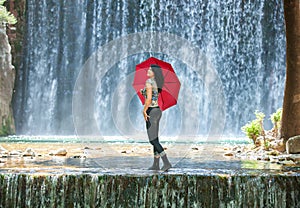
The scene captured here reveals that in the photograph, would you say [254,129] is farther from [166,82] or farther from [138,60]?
[138,60]

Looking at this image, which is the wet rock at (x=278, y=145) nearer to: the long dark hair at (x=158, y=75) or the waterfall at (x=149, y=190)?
the waterfall at (x=149, y=190)

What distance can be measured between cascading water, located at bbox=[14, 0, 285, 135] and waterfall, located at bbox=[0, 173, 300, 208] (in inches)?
659

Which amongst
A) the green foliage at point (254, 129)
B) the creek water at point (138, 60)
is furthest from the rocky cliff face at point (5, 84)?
the green foliage at point (254, 129)

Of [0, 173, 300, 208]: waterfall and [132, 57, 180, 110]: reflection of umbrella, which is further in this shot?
[132, 57, 180, 110]: reflection of umbrella

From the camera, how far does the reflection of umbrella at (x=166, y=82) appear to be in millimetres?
5898

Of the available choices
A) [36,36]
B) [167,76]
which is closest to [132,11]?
[36,36]

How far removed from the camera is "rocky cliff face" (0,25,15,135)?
57.4 feet

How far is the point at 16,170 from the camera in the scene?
5.83 meters

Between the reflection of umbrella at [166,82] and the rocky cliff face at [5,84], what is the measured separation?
1236cm

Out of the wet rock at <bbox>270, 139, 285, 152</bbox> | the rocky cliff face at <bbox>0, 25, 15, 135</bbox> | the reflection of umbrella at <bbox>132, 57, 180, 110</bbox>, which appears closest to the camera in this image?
the reflection of umbrella at <bbox>132, 57, 180, 110</bbox>

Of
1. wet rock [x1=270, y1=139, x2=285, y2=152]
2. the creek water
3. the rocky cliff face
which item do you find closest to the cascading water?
the creek water

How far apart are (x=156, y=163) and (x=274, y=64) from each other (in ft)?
58.1

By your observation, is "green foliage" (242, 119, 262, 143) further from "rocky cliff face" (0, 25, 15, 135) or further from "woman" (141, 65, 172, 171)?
"rocky cliff face" (0, 25, 15, 135)

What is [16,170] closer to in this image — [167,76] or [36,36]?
[167,76]
